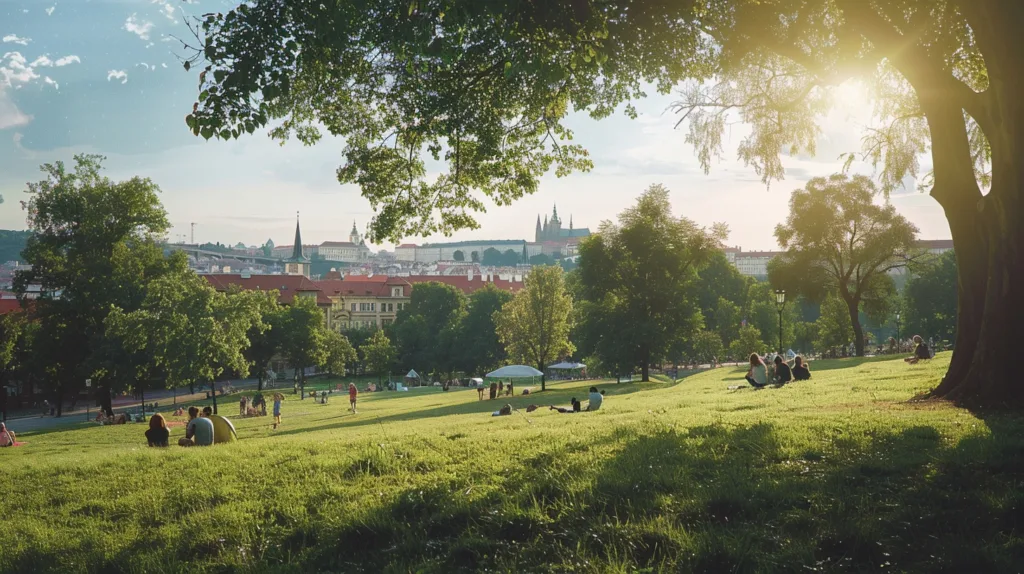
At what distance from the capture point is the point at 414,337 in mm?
103875

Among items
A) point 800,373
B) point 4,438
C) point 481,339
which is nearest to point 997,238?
point 800,373

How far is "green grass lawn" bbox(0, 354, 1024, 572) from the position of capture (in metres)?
5.93

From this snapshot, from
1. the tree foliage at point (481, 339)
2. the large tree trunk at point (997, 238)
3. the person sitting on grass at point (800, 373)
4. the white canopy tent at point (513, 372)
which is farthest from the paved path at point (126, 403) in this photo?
the large tree trunk at point (997, 238)

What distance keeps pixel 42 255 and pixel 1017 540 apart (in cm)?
5542

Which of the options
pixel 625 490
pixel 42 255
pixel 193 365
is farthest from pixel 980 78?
pixel 42 255

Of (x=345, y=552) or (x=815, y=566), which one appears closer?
(x=815, y=566)

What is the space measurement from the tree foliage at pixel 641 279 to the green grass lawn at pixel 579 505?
4090cm

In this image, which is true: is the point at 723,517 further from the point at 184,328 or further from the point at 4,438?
the point at 184,328

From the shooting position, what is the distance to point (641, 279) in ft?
175

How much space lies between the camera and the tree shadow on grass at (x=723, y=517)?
5746 millimetres

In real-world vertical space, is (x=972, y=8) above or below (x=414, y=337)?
above

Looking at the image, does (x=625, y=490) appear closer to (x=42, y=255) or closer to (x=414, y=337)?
(x=42, y=255)

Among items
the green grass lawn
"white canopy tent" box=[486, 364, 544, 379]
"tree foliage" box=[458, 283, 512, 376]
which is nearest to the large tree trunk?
the green grass lawn

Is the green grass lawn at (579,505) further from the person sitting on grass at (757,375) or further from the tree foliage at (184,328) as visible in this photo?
the tree foliage at (184,328)
